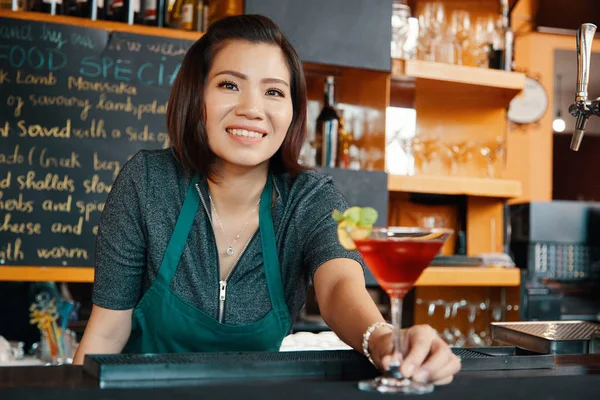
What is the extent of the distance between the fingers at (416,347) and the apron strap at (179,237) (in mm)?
690

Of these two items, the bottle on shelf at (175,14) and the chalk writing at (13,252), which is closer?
the chalk writing at (13,252)

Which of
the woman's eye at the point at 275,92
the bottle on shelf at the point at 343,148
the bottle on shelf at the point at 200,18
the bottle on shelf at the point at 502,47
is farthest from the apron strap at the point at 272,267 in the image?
the bottle on shelf at the point at 502,47

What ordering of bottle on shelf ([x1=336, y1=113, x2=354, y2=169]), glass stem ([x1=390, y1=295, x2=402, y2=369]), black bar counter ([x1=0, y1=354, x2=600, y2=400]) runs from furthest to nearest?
bottle on shelf ([x1=336, y1=113, x2=354, y2=169]), glass stem ([x1=390, y1=295, x2=402, y2=369]), black bar counter ([x1=0, y1=354, x2=600, y2=400])

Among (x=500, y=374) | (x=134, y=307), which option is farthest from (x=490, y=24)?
(x=500, y=374)

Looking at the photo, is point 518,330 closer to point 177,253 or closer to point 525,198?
point 177,253

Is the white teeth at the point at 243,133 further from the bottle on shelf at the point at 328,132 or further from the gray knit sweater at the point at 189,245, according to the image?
the bottle on shelf at the point at 328,132

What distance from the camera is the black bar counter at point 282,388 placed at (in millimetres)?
872

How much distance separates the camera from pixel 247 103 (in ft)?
5.09

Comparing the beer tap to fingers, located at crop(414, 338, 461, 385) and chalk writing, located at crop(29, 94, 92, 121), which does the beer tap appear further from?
chalk writing, located at crop(29, 94, 92, 121)

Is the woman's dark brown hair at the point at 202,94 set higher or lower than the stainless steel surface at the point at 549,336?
higher

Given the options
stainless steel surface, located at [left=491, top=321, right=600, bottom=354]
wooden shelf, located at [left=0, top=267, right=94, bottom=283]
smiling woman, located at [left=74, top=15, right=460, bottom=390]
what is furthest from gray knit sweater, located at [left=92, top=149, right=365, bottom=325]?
wooden shelf, located at [left=0, top=267, right=94, bottom=283]

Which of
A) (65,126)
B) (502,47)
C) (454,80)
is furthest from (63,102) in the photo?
(502,47)

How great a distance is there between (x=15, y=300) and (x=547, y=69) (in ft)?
14.6

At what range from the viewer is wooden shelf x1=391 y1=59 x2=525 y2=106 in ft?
9.66
